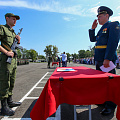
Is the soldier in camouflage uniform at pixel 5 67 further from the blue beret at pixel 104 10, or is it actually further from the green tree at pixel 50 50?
the green tree at pixel 50 50

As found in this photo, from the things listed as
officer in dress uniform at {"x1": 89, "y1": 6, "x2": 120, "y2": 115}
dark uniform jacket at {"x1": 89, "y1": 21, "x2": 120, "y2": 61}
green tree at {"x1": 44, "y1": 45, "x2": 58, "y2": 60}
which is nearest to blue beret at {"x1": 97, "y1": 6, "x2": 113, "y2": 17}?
officer in dress uniform at {"x1": 89, "y1": 6, "x2": 120, "y2": 115}

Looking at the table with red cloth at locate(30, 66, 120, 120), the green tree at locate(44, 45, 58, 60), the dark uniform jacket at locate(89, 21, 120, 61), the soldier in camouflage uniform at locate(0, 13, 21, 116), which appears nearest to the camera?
the table with red cloth at locate(30, 66, 120, 120)

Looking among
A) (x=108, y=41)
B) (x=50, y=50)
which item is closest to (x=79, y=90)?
(x=108, y=41)

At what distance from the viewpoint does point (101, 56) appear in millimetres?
2305

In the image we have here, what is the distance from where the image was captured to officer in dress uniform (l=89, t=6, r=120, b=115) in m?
1.99

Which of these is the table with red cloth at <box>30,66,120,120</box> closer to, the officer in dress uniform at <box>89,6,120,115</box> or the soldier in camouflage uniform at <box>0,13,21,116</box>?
the officer in dress uniform at <box>89,6,120,115</box>

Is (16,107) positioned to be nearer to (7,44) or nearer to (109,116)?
(7,44)

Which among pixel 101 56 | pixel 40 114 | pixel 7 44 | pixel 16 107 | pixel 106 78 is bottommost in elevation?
pixel 16 107

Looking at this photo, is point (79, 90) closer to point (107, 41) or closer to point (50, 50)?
point (107, 41)

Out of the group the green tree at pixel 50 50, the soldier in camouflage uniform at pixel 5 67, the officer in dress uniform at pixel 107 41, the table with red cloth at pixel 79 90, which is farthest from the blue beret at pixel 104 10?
the green tree at pixel 50 50

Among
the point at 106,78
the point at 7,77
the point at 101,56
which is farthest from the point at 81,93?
the point at 7,77

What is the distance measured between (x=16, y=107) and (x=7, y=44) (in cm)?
165

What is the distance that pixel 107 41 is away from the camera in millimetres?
2189

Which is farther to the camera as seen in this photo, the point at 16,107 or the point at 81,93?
the point at 16,107
